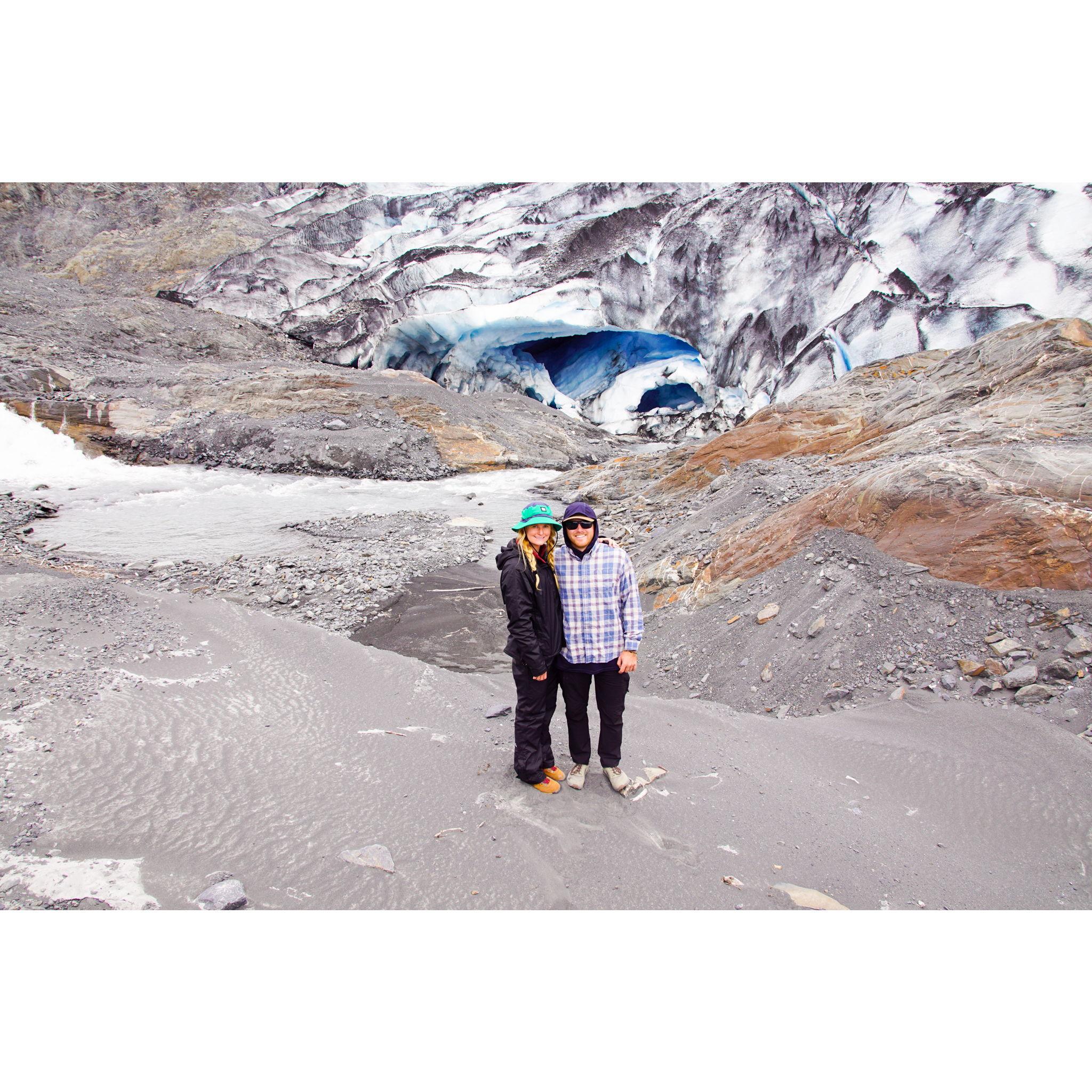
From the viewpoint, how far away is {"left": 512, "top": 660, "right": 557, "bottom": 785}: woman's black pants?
2414 mm

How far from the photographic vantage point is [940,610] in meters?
3.44

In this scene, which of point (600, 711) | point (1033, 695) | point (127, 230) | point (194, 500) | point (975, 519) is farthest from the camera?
point (127, 230)

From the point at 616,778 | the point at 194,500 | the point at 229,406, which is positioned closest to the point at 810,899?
the point at 616,778

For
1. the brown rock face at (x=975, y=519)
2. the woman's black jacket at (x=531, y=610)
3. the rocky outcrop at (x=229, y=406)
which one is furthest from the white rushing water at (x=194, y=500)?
the woman's black jacket at (x=531, y=610)

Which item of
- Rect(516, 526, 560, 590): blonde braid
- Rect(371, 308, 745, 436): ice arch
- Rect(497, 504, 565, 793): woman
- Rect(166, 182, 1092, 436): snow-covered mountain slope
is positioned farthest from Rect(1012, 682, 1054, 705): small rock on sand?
Rect(371, 308, 745, 436): ice arch

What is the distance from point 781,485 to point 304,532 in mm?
7060

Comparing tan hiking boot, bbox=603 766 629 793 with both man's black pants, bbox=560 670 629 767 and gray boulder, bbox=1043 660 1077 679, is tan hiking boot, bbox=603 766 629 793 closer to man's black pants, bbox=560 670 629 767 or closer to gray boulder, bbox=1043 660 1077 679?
man's black pants, bbox=560 670 629 767

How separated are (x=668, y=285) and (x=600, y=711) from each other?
2362cm

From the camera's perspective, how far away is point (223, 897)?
183 centimetres

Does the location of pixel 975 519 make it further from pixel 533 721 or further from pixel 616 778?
pixel 533 721

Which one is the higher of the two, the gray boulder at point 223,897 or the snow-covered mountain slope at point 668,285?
the snow-covered mountain slope at point 668,285

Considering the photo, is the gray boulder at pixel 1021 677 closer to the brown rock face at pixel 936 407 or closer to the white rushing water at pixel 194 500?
the brown rock face at pixel 936 407

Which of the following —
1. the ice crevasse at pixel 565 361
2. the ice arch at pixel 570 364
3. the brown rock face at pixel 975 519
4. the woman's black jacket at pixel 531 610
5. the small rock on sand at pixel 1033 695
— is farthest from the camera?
the ice arch at pixel 570 364

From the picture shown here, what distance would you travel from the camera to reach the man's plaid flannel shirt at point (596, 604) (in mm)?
2338
